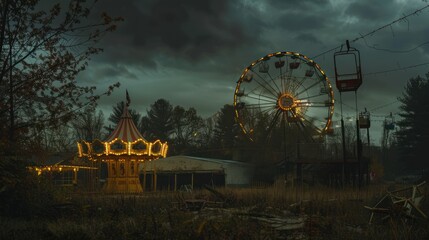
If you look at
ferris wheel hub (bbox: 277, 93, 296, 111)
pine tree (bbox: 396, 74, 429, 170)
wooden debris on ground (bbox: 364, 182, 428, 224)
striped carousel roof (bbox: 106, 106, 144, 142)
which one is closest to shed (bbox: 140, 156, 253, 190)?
ferris wheel hub (bbox: 277, 93, 296, 111)

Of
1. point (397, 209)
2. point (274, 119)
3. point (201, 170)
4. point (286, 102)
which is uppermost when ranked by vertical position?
point (286, 102)

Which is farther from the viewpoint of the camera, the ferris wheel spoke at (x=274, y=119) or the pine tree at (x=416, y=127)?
the pine tree at (x=416, y=127)

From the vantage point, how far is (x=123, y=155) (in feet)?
99.6

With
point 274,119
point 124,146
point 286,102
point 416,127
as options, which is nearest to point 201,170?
point 274,119

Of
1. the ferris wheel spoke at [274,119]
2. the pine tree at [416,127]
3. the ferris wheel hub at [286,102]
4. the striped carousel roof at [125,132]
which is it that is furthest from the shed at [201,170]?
the pine tree at [416,127]

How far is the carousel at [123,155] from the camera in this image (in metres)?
30.1

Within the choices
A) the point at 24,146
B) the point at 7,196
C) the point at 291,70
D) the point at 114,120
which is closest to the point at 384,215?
the point at 24,146

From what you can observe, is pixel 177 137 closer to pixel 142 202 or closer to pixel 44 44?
pixel 142 202

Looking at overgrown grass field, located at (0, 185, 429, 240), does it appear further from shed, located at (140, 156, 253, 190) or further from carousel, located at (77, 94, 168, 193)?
shed, located at (140, 156, 253, 190)

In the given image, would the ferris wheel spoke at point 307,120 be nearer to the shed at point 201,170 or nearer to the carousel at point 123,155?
the shed at point 201,170

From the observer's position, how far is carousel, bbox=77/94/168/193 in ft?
98.6

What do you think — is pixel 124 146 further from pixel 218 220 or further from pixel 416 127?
pixel 416 127

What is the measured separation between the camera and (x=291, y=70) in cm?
3947

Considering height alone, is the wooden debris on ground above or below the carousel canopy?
below
